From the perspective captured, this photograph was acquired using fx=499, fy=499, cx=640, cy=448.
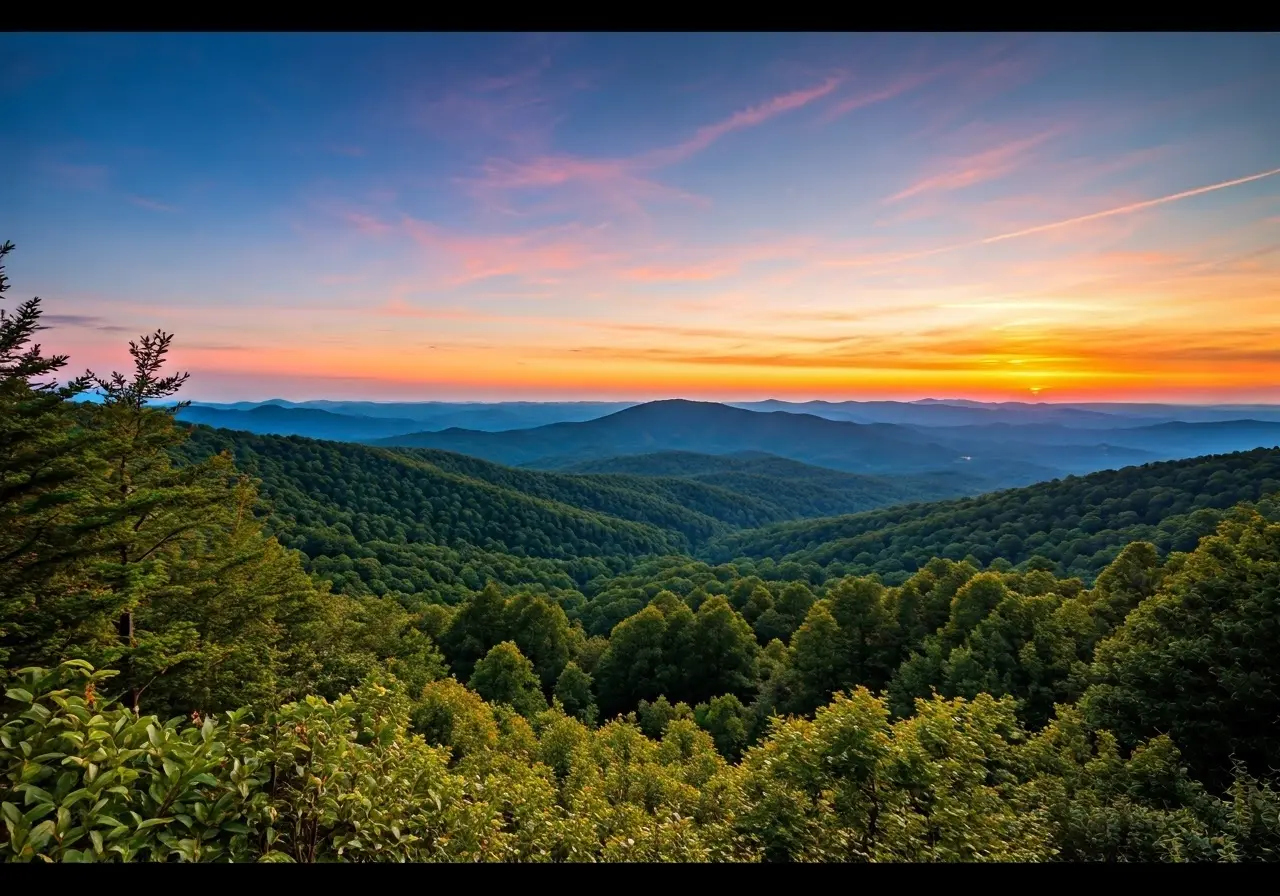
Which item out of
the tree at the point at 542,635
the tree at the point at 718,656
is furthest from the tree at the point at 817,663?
the tree at the point at 542,635

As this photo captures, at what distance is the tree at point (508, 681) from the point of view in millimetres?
22219

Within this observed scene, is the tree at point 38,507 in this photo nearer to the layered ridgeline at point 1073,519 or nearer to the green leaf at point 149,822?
the green leaf at point 149,822

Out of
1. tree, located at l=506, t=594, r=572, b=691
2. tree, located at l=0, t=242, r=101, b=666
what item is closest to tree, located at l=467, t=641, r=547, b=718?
tree, located at l=506, t=594, r=572, b=691

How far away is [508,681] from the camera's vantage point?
74.5 ft

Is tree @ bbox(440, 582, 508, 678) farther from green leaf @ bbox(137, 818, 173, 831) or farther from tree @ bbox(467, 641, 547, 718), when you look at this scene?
green leaf @ bbox(137, 818, 173, 831)

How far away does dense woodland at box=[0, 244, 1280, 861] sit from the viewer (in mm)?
2195

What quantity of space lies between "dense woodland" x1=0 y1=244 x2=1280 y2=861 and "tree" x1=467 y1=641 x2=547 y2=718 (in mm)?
136

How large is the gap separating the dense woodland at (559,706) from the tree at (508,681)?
0.14 metres

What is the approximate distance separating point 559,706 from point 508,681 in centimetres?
438

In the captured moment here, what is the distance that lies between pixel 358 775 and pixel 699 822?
7.18m

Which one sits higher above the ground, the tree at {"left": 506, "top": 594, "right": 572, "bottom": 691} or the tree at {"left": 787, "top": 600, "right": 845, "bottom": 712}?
the tree at {"left": 787, "top": 600, "right": 845, "bottom": 712}

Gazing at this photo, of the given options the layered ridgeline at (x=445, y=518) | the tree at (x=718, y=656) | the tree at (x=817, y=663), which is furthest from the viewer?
the layered ridgeline at (x=445, y=518)
